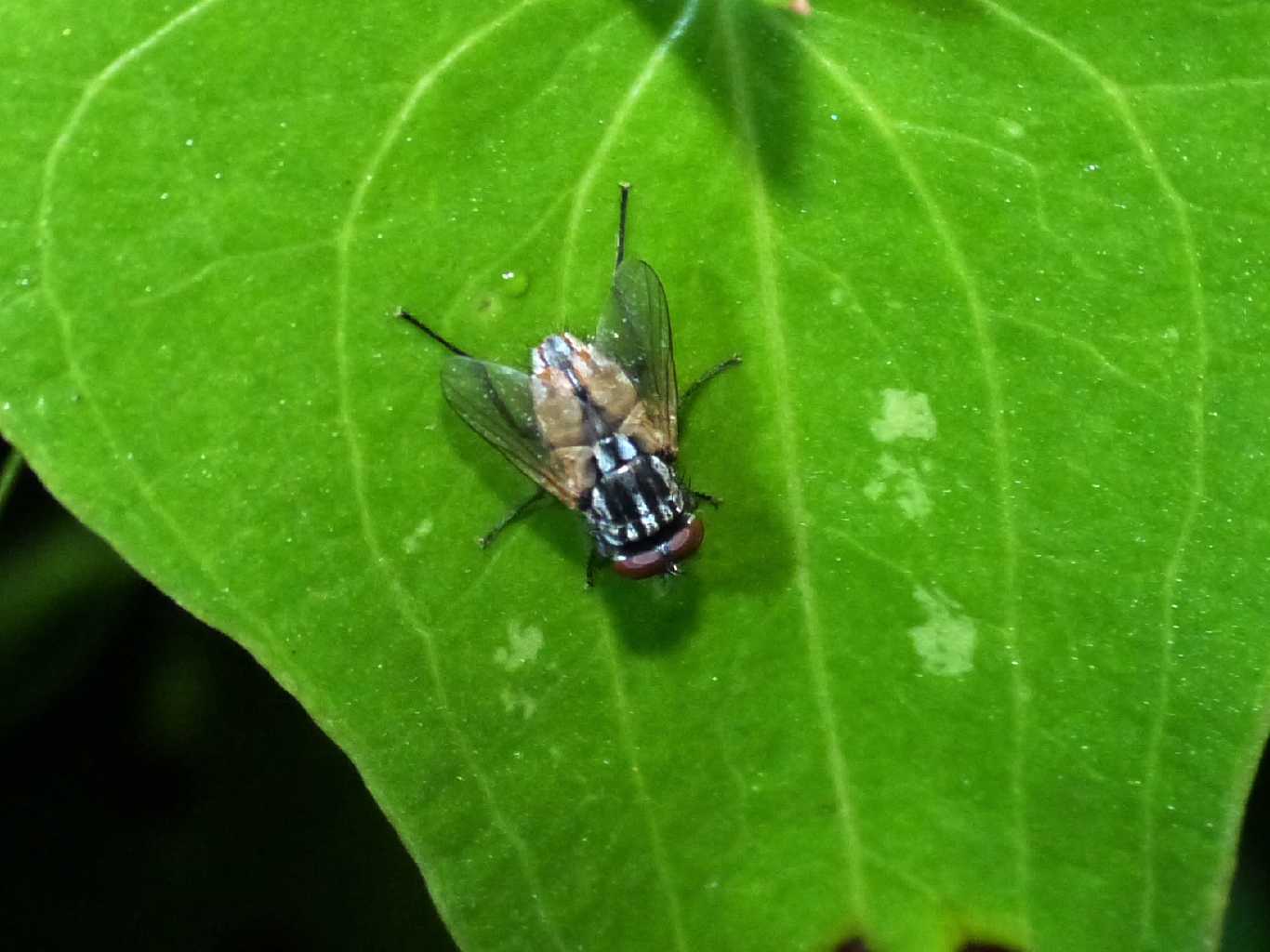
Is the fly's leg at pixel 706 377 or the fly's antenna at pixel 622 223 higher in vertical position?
the fly's antenna at pixel 622 223

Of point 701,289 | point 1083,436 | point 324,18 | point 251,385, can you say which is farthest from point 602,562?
point 324,18

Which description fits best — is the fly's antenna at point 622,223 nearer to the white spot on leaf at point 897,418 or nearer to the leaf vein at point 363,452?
the leaf vein at point 363,452

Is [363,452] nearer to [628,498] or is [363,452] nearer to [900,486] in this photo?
[628,498]

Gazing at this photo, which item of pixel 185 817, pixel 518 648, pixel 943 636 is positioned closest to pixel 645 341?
pixel 518 648

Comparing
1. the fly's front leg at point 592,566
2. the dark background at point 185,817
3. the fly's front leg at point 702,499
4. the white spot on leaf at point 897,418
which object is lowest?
the dark background at point 185,817

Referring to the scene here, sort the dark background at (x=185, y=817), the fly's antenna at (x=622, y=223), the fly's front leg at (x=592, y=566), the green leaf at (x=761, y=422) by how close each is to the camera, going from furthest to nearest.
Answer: the dark background at (x=185, y=817)
the fly's front leg at (x=592, y=566)
the fly's antenna at (x=622, y=223)
the green leaf at (x=761, y=422)

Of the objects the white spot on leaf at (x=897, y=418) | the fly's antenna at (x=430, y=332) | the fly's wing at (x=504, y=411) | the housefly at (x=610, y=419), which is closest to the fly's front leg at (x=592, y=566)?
the housefly at (x=610, y=419)

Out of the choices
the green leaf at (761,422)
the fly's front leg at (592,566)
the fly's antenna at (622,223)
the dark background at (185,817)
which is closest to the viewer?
the green leaf at (761,422)

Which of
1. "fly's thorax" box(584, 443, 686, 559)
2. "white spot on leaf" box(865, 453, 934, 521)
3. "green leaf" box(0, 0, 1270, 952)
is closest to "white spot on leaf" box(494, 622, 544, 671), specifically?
"green leaf" box(0, 0, 1270, 952)
